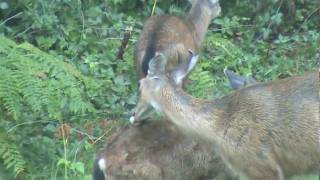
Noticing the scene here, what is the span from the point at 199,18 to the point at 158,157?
13.0ft

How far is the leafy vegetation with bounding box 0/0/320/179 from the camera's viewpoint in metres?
7.05

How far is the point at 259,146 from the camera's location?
6.37 m

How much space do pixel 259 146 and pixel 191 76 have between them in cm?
219

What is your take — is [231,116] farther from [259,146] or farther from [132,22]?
[132,22]

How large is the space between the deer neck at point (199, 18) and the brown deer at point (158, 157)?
3239 millimetres

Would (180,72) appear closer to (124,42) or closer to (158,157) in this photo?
(158,157)

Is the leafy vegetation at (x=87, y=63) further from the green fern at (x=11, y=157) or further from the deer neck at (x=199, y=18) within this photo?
the deer neck at (x=199, y=18)

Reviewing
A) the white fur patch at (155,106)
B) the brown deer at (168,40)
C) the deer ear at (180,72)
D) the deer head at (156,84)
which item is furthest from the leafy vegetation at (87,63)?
the deer ear at (180,72)

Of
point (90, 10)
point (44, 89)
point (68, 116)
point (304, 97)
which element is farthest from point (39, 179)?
point (90, 10)

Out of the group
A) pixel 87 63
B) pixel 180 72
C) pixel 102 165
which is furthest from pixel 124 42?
pixel 102 165

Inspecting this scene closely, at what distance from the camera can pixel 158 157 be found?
664 cm

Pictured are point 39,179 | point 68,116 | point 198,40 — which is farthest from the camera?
point 198,40

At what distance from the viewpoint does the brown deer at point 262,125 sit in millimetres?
6367

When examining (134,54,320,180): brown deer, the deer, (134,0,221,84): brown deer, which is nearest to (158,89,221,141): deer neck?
(134,54,320,180): brown deer
